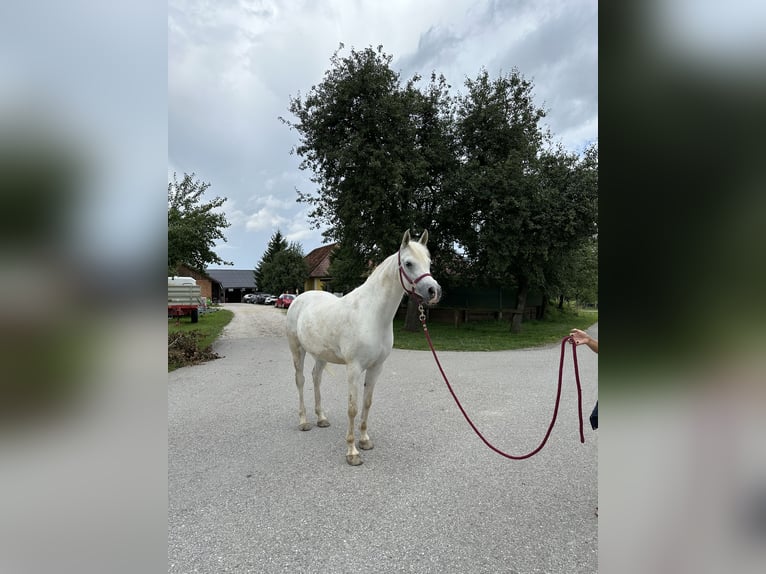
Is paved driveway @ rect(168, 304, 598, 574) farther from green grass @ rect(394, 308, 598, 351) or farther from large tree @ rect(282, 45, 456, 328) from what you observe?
large tree @ rect(282, 45, 456, 328)

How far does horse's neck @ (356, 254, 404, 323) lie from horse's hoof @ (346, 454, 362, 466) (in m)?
1.29

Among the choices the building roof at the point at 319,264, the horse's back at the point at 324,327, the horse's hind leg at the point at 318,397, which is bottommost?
the horse's hind leg at the point at 318,397

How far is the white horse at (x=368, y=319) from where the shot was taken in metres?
3.02

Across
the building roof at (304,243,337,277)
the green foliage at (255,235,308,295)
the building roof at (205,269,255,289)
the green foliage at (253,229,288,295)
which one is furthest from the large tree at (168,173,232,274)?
the building roof at (205,269,255,289)

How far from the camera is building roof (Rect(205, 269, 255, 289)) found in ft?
210

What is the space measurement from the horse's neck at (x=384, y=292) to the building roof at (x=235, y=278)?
210 ft

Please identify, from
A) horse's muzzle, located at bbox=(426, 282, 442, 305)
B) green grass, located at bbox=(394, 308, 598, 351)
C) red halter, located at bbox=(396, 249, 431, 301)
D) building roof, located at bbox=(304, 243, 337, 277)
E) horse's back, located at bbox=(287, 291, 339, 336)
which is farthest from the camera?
building roof, located at bbox=(304, 243, 337, 277)

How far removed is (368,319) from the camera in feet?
10.8

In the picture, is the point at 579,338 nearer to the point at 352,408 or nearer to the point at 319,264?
the point at 352,408

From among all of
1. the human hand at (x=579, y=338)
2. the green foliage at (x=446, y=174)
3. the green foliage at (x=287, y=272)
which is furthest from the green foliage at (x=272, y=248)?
the human hand at (x=579, y=338)

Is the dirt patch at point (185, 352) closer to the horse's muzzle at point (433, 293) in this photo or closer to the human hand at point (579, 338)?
the horse's muzzle at point (433, 293)
